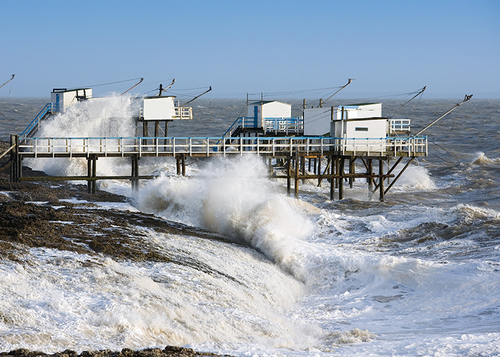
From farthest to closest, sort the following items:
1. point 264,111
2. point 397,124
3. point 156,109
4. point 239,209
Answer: point 264,111
point 156,109
point 397,124
point 239,209

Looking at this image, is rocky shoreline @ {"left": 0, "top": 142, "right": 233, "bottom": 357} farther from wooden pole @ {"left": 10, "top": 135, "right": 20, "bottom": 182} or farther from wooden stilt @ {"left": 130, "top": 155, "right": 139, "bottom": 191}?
wooden stilt @ {"left": 130, "top": 155, "right": 139, "bottom": 191}

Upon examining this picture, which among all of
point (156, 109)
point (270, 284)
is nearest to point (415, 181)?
point (156, 109)

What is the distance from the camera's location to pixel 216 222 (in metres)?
19.9

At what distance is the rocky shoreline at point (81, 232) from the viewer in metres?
9.06

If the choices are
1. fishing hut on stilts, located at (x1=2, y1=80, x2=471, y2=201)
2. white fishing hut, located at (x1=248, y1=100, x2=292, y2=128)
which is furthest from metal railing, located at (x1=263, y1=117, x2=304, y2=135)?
white fishing hut, located at (x1=248, y1=100, x2=292, y2=128)

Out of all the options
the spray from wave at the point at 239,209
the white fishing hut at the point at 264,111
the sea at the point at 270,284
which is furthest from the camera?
the white fishing hut at the point at 264,111

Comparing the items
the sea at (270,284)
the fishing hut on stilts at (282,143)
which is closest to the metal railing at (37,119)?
the fishing hut on stilts at (282,143)

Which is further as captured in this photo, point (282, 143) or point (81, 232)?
point (282, 143)

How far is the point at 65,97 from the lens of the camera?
3700 centimetres

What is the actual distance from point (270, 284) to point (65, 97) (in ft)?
87.7

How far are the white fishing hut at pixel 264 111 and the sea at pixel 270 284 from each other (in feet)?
33.9

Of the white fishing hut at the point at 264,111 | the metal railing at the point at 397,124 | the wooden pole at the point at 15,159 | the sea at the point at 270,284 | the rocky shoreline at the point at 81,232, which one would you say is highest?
the white fishing hut at the point at 264,111

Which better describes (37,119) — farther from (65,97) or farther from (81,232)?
(81,232)

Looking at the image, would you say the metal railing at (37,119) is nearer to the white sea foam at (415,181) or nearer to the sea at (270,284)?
the sea at (270,284)
